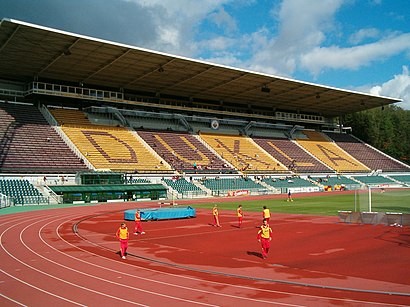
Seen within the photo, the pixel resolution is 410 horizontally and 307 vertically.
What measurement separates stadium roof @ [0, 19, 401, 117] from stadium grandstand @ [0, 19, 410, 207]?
16 centimetres

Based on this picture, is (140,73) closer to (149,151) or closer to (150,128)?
(149,151)

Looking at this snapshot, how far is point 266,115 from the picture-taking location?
8250 centimetres

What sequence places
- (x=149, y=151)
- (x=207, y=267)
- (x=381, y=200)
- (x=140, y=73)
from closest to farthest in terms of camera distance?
→ 1. (x=207, y=267)
2. (x=381, y=200)
3. (x=140, y=73)
4. (x=149, y=151)

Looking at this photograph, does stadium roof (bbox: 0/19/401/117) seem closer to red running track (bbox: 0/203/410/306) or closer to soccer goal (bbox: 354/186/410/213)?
red running track (bbox: 0/203/410/306)

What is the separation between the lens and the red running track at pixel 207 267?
33.0 ft

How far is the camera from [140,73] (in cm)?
5706

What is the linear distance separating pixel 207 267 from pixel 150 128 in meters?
55.0

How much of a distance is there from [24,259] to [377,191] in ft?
78.7

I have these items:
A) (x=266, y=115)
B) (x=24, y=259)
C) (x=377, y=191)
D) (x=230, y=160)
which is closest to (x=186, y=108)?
(x=230, y=160)

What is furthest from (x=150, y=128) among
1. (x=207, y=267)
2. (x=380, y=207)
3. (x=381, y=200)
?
(x=207, y=267)

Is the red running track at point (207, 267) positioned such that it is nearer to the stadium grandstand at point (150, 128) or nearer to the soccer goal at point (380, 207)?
the soccer goal at point (380, 207)

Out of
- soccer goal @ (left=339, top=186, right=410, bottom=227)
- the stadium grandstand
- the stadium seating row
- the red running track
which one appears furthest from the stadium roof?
soccer goal @ (left=339, top=186, right=410, bottom=227)

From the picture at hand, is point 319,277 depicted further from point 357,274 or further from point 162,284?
point 162,284

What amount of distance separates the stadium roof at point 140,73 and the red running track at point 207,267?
26.8 m
